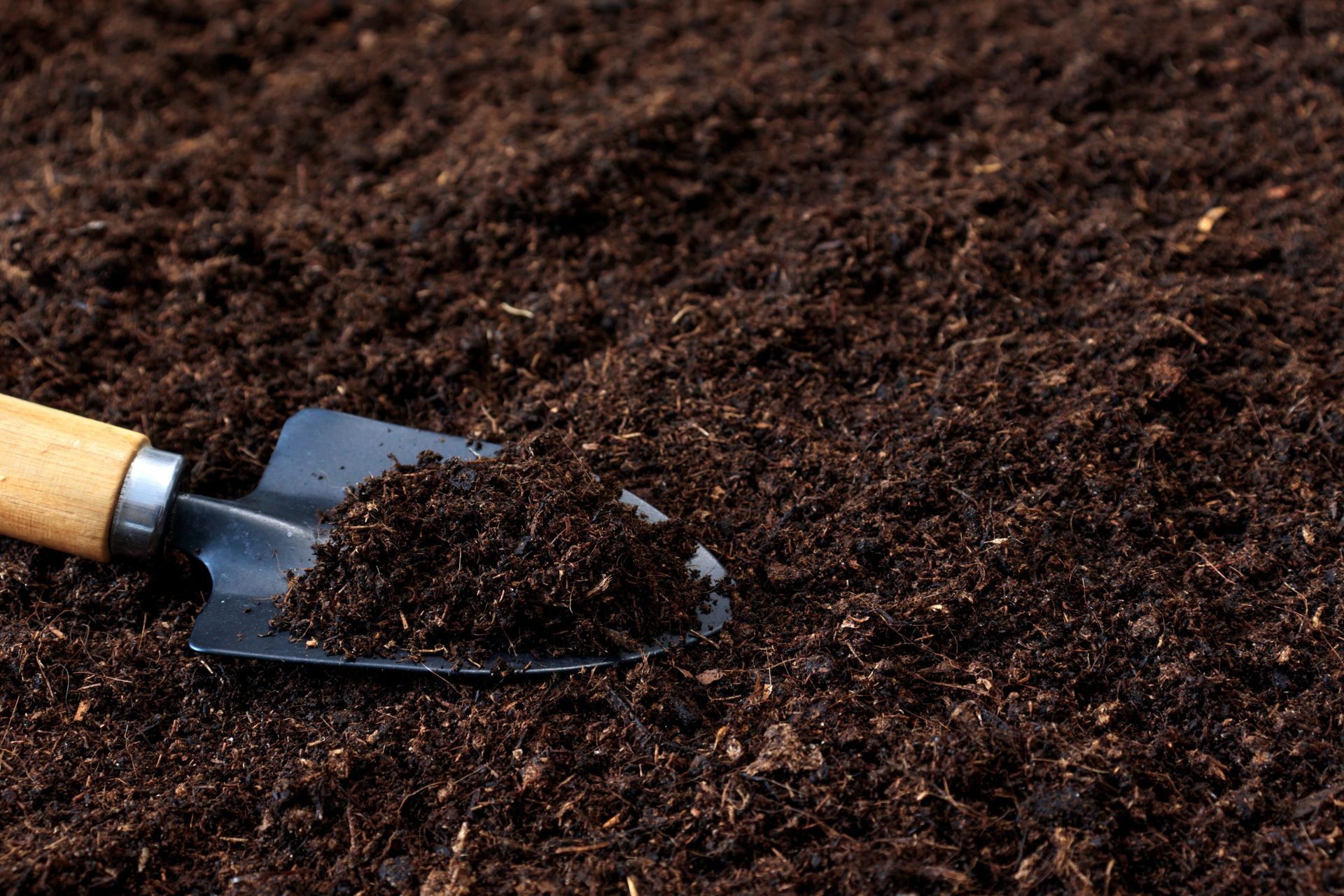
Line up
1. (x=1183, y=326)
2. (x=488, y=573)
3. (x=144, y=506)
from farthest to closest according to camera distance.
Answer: (x=1183, y=326) → (x=144, y=506) → (x=488, y=573)

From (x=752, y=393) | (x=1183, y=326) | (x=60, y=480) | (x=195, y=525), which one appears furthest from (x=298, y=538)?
(x=1183, y=326)

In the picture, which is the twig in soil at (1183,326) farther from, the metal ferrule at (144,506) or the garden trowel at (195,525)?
the metal ferrule at (144,506)

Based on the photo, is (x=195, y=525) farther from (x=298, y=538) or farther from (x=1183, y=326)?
(x=1183, y=326)

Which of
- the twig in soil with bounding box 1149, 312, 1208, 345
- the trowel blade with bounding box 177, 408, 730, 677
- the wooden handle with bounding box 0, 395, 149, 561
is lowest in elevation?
the trowel blade with bounding box 177, 408, 730, 677

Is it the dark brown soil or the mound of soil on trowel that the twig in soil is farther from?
the mound of soil on trowel

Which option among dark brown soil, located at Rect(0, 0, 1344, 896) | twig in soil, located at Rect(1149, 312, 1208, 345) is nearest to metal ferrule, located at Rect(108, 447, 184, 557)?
dark brown soil, located at Rect(0, 0, 1344, 896)

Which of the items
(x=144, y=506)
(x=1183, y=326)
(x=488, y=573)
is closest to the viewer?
(x=488, y=573)
